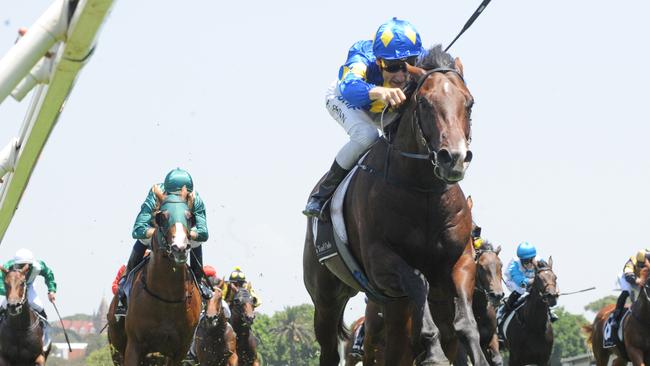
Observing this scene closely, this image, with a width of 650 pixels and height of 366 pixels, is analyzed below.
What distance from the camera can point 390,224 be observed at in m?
6.61

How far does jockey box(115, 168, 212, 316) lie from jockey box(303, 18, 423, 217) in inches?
103

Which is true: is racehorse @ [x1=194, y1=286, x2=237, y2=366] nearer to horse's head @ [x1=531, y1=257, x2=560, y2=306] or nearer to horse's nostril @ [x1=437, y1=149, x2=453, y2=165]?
horse's head @ [x1=531, y1=257, x2=560, y2=306]

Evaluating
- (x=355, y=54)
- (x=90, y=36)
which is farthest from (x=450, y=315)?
(x=90, y=36)

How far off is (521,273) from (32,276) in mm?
8200

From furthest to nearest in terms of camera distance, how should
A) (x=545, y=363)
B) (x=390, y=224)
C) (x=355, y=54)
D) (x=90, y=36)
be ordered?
1. (x=545, y=363)
2. (x=355, y=54)
3. (x=390, y=224)
4. (x=90, y=36)

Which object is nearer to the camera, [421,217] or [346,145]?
[421,217]

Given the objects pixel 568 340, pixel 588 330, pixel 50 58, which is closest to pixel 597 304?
pixel 568 340

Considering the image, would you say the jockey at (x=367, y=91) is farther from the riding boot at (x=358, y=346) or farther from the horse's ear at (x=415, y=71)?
the riding boot at (x=358, y=346)

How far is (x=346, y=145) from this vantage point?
7.80m

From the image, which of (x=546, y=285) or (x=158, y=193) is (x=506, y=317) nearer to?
(x=546, y=285)

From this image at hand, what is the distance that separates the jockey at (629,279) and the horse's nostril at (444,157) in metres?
13.3

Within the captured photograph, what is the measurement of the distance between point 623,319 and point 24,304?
9521 millimetres

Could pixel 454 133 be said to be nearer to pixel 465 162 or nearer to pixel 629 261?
pixel 465 162

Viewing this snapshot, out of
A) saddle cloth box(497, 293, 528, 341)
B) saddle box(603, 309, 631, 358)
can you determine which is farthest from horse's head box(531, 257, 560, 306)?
saddle box(603, 309, 631, 358)
